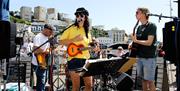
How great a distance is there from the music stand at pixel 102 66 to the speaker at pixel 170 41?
208cm

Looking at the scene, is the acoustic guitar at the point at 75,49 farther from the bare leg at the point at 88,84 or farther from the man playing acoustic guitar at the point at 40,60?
the man playing acoustic guitar at the point at 40,60

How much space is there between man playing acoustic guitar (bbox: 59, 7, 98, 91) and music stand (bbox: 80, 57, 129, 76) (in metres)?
0.10

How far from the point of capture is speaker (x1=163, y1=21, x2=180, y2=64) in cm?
437

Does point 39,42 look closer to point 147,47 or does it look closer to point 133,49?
point 133,49

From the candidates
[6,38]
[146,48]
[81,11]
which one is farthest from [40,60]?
[6,38]

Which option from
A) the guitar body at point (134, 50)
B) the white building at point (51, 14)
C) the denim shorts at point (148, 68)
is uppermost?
the white building at point (51, 14)

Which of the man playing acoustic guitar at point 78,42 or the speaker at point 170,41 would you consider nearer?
the speaker at point 170,41

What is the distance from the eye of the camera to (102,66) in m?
6.69

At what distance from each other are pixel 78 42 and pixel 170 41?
235cm

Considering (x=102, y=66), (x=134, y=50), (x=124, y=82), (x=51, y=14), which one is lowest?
(x=124, y=82)

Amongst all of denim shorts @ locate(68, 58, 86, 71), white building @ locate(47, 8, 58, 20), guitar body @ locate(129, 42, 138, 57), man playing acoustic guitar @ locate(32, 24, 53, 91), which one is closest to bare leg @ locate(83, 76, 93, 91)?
denim shorts @ locate(68, 58, 86, 71)

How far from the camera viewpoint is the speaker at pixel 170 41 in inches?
172

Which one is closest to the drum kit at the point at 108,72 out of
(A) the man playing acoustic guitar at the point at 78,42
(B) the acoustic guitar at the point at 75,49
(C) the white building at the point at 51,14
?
(A) the man playing acoustic guitar at the point at 78,42

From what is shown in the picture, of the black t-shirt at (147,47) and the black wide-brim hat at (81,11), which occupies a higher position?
the black wide-brim hat at (81,11)
